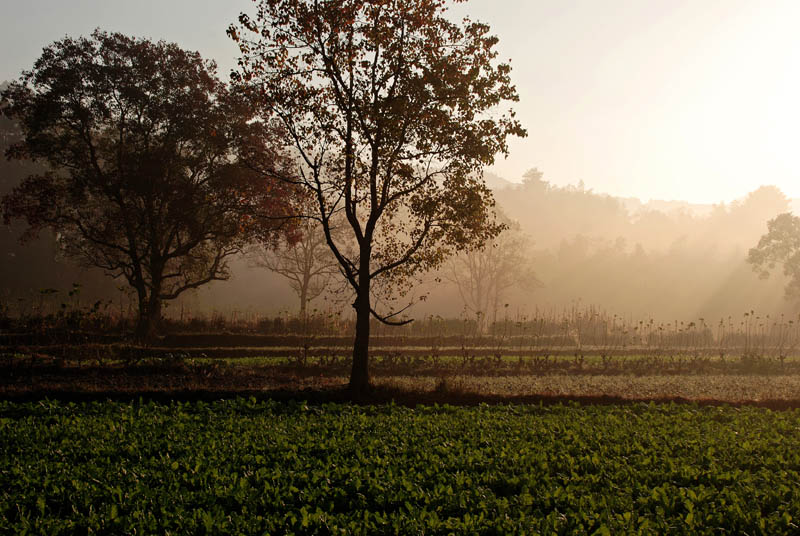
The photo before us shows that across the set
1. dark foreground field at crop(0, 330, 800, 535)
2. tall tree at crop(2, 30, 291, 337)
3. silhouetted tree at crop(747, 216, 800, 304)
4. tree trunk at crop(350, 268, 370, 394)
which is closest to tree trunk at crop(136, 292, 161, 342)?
tall tree at crop(2, 30, 291, 337)

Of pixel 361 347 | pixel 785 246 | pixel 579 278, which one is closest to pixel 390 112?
pixel 361 347

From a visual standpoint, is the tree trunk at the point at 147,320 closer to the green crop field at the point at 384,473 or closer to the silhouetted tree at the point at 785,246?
the green crop field at the point at 384,473

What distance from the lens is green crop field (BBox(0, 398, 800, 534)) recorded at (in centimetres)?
676

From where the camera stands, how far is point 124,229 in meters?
30.3

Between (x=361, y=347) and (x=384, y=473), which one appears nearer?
(x=384, y=473)

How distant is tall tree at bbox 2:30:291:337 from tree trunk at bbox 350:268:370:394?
30.1 ft

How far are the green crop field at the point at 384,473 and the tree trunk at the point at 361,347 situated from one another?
4.80 m

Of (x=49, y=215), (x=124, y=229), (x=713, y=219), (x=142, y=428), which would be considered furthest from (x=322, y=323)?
(x=713, y=219)

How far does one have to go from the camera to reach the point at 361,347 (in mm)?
18547

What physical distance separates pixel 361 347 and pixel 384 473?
1008cm

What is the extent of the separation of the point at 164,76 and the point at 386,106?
53.2 feet

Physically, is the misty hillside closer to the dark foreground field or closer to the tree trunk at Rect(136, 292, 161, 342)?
the tree trunk at Rect(136, 292, 161, 342)

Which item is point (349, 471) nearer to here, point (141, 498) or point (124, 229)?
point (141, 498)

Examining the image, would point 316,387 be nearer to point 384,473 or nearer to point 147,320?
point 384,473
